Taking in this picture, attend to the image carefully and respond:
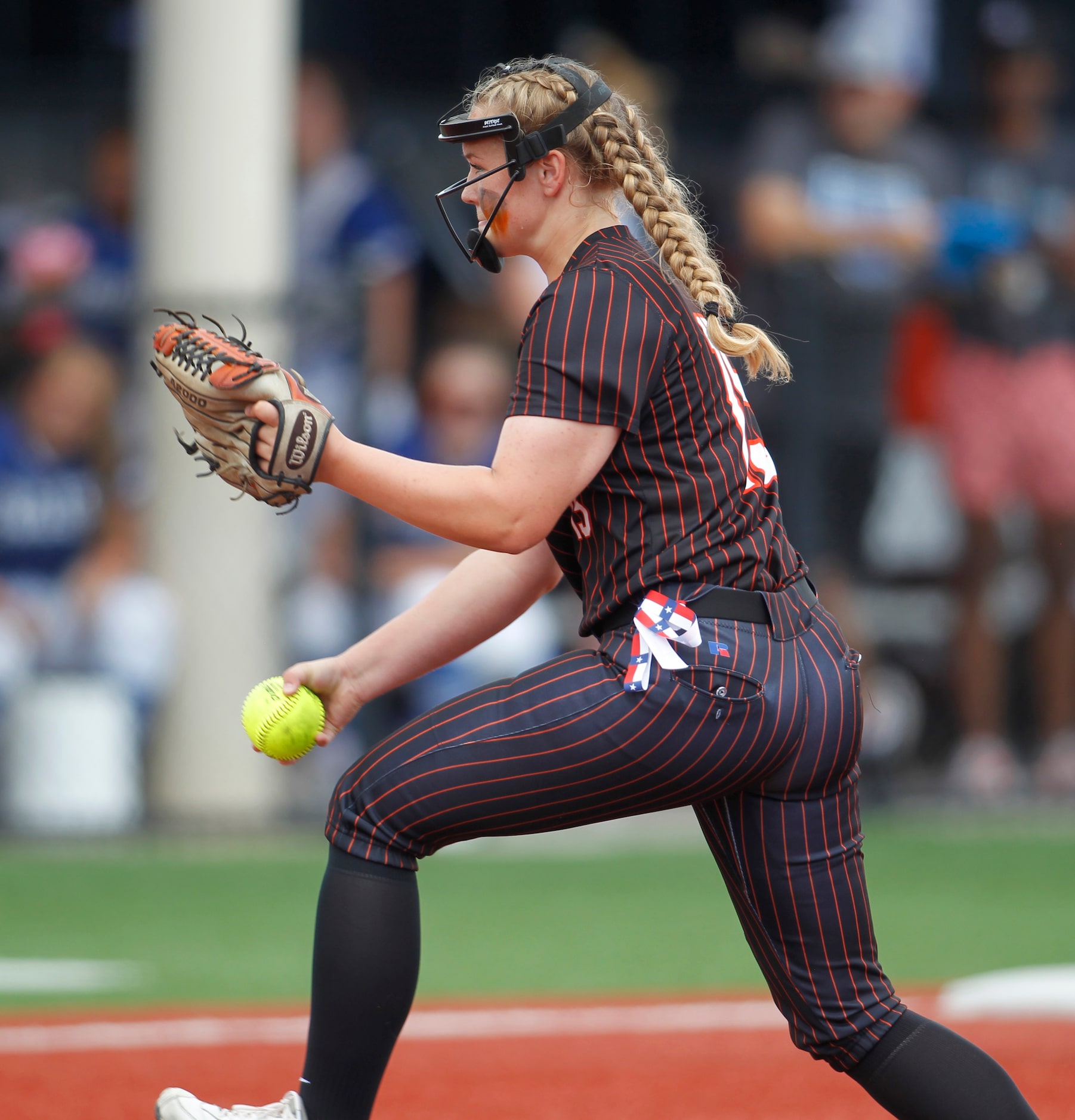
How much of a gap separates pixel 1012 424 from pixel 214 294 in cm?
379

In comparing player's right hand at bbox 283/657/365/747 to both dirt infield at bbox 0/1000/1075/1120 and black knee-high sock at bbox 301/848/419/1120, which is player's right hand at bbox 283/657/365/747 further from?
dirt infield at bbox 0/1000/1075/1120

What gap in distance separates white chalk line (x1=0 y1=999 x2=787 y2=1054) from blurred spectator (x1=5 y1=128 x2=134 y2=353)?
4.00 m

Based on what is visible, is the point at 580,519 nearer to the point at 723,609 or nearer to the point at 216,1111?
the point at 723,609

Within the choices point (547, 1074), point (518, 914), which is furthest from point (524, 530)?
point (518, 914)

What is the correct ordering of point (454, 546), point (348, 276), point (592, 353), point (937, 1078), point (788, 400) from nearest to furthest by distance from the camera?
point (592, 353) < point (937, 1078) < point (454, 546) < point (348, 276) < point (788, 400)

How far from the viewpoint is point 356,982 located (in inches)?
108

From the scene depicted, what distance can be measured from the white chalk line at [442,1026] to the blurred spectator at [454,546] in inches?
114

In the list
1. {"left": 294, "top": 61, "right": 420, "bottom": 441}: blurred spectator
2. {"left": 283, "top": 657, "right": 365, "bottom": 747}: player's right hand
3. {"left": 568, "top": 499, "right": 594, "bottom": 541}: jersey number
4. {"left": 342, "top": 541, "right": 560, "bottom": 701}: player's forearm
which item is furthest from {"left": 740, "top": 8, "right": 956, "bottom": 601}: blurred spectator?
{"left": 568, "top": 499, "right": 594, "bottom": 541}: jersey number

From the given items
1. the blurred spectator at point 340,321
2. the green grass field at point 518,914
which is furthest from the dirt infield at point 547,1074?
the blurred spectator at point 340,321

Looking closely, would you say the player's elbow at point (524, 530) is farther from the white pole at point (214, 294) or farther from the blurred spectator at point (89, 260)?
the blurred spectator at point (89, 260)

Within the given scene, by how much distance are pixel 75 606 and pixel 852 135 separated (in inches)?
167

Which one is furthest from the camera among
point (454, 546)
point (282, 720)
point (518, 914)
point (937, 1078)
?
point (454, 546)

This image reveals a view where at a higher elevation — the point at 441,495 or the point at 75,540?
the point at 75,540

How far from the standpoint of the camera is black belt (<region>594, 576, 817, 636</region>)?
276 cm
